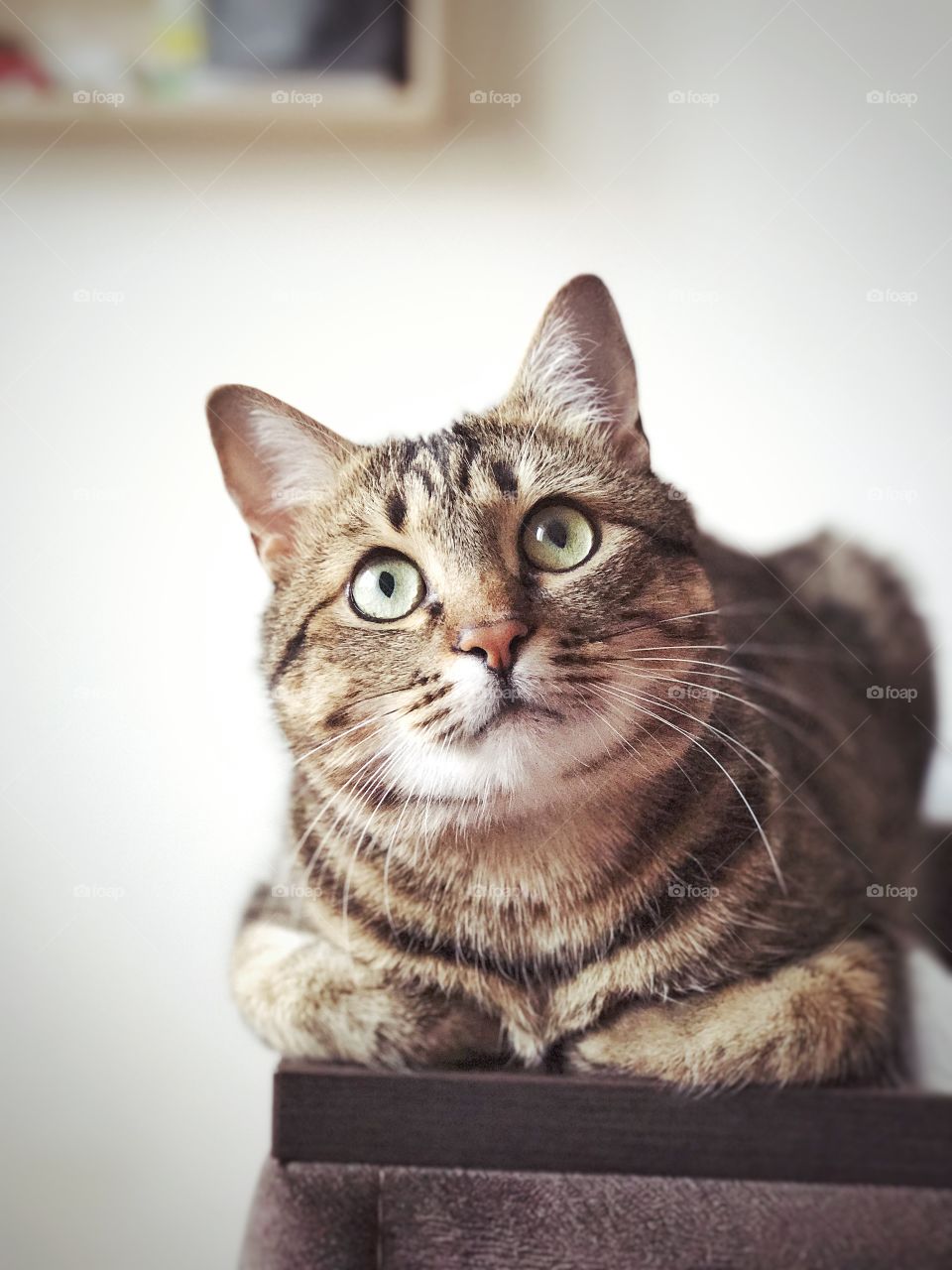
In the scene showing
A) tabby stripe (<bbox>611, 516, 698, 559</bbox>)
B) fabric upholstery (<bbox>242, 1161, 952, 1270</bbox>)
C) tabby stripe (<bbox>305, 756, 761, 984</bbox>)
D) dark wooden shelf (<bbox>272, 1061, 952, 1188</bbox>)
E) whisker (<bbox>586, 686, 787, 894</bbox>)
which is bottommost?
fabric upholstery (<bbox>242, 1161, 952, 1270</bbox>)

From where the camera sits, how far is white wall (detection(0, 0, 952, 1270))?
82 centimetres

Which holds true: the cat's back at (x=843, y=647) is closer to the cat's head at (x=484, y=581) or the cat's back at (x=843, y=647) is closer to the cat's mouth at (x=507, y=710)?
the cat's head at (x=484, y=581)

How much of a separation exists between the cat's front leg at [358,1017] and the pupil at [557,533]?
12.6 inches

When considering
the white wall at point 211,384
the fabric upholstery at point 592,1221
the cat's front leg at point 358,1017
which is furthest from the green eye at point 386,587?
the fabric upholstery at point 592,1221

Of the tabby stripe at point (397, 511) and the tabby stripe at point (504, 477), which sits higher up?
the tabby stripe at point (504, 477)

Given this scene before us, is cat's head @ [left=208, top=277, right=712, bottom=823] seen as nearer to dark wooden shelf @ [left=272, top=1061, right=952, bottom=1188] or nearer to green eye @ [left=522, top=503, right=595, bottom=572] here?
green eye @ [left=522, top=503, right=595, bottom=572]

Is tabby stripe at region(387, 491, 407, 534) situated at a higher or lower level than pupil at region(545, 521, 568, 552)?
higher

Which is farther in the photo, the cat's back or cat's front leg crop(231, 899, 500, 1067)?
the cat's back

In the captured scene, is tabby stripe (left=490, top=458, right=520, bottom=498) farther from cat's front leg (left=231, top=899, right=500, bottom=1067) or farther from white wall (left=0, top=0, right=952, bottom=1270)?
cat's front leg (left=231, top=899, right=500, bottom=1067)

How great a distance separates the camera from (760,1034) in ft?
2.27

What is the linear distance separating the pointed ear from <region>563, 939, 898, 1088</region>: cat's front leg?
1.21 ft

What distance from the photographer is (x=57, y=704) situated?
826 mm

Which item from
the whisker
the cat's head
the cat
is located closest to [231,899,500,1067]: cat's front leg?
the cat

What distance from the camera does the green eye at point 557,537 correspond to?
2.31 feet
